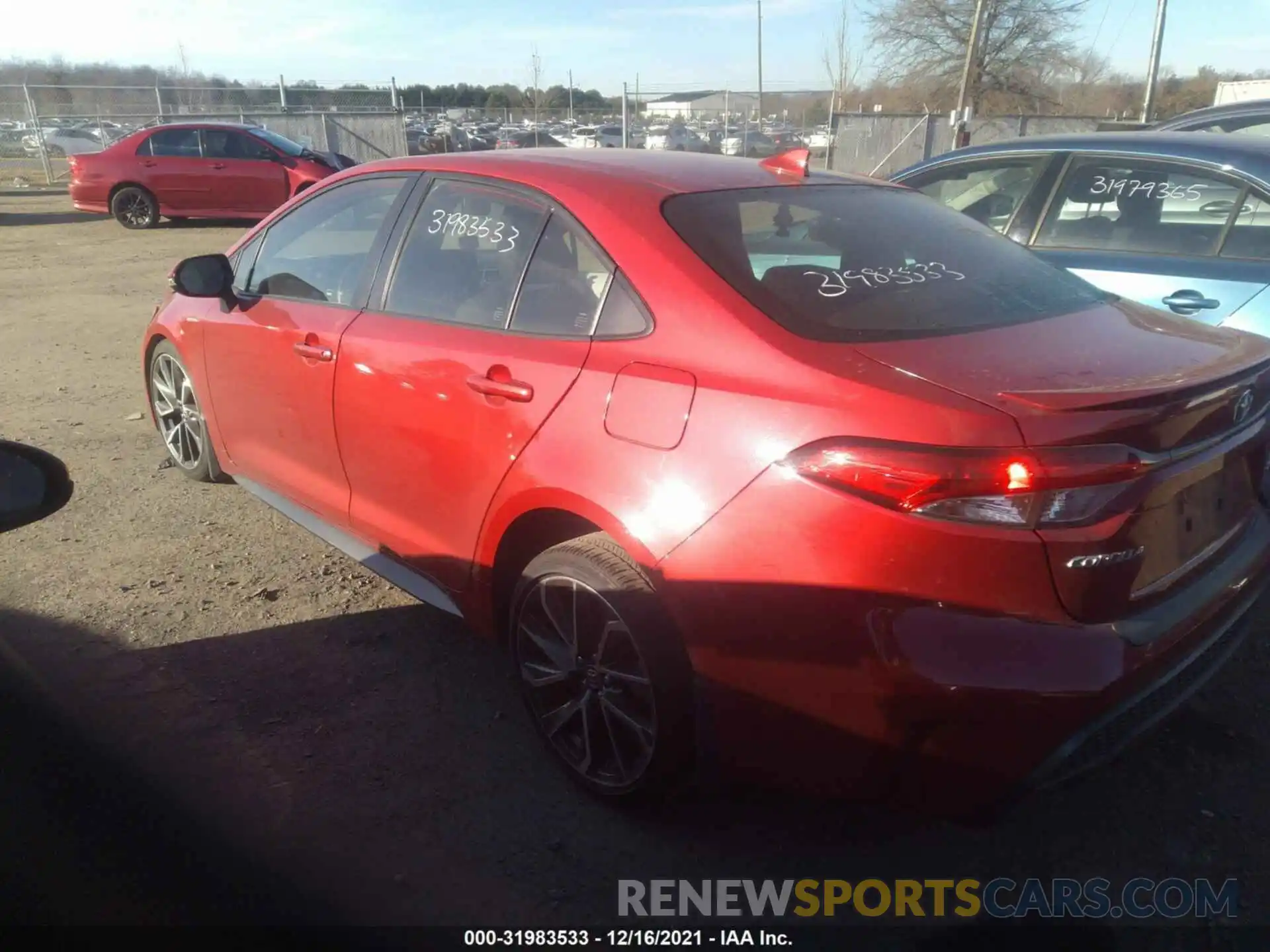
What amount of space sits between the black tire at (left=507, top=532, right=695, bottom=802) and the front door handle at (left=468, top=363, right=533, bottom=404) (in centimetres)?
42

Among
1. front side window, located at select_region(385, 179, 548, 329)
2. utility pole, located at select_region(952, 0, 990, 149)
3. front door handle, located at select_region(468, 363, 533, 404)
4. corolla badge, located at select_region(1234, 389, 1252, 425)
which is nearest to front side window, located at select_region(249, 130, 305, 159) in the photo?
utility pole, located at select_region(952, 0, 990, 149)

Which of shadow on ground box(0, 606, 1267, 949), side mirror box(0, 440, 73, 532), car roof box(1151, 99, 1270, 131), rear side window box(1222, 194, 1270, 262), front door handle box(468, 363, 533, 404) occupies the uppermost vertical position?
car roof box(1151, 99, 1270, 131)

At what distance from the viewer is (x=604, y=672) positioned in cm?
260

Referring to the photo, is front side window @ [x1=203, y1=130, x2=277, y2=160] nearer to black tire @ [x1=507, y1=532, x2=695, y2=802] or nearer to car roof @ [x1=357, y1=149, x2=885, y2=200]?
car roof @ [x1=357, y1=149, x2=885, y2=200]

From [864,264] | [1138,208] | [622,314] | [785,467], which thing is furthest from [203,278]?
[1138,208]

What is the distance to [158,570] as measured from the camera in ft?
13.1

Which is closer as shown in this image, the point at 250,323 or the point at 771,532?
the point at 771,532

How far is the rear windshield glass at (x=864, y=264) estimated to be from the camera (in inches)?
95.3

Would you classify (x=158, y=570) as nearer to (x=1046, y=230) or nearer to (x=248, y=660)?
(x=248, y=660)

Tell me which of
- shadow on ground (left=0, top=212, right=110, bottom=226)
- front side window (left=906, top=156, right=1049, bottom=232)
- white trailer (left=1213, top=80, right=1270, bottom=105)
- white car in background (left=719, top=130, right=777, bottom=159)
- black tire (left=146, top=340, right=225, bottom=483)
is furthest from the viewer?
white car in background (left=719, top=130, right=777, bottom=159)

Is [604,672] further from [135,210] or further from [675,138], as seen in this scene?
[675,138]

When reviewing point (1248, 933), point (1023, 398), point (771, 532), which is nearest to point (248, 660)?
point (771, 532)

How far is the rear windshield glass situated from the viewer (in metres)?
2.42

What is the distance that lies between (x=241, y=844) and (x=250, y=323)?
219 centimetres
